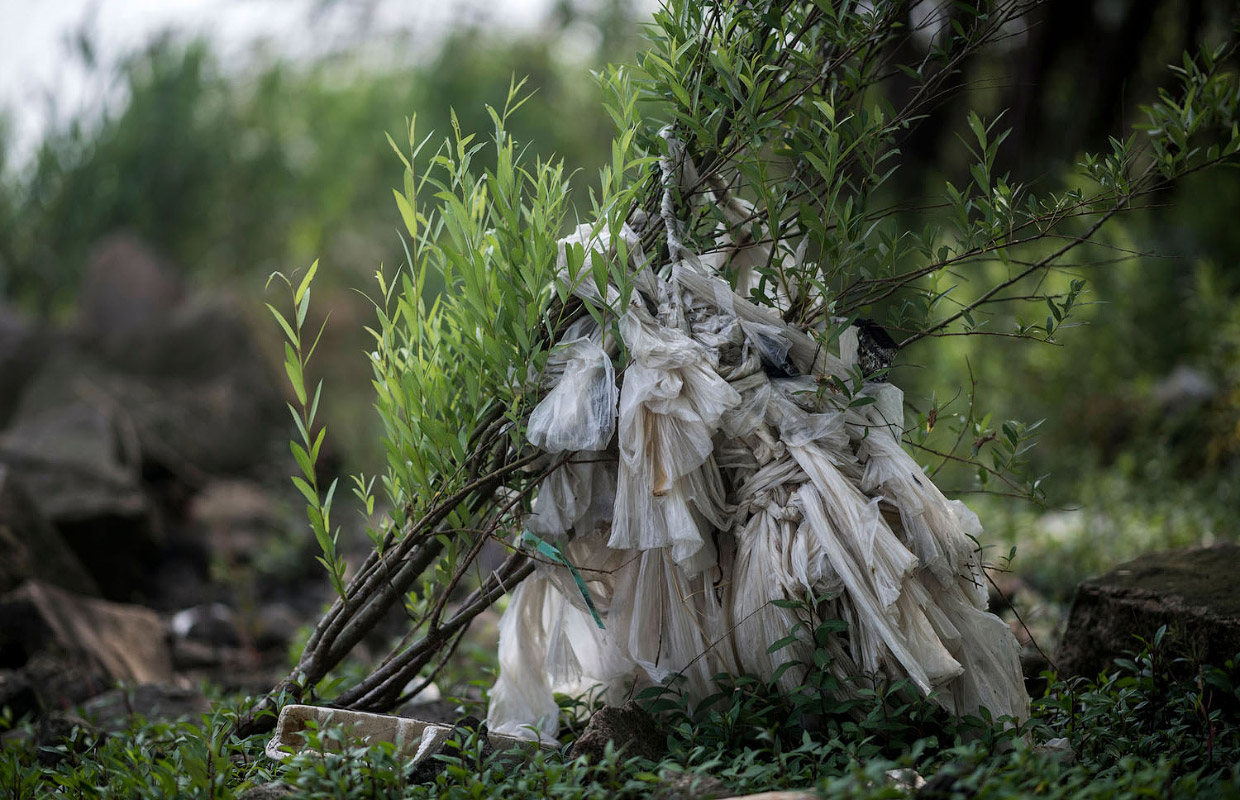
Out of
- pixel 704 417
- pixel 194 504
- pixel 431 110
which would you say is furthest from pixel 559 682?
pixel 431 110

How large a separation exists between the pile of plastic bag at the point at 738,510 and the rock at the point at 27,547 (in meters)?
2.44

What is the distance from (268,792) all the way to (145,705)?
1440 millimetres

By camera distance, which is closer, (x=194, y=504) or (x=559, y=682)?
(x=559, y=682)

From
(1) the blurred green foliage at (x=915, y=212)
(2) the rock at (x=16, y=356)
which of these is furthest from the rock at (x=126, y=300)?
(1) the blurred green foliage at (x=915, y=212)

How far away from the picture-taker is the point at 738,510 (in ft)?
7.07

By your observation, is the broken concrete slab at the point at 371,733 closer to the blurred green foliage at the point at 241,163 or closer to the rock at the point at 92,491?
the rock at the point at 92,491

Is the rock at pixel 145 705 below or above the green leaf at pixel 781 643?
below

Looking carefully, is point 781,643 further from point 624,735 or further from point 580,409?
point 580,409

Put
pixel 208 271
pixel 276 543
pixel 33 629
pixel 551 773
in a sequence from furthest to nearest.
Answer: pixel 208 271 < pixel 276 543 < pixel 33 629 < pixel 551 773

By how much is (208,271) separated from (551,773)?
10541 mm

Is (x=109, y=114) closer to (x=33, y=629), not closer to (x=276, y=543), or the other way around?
(x=276, y=543)

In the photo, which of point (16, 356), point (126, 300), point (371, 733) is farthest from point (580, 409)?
point (126, 300)

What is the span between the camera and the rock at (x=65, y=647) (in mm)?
3188

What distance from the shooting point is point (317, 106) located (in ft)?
48.0
